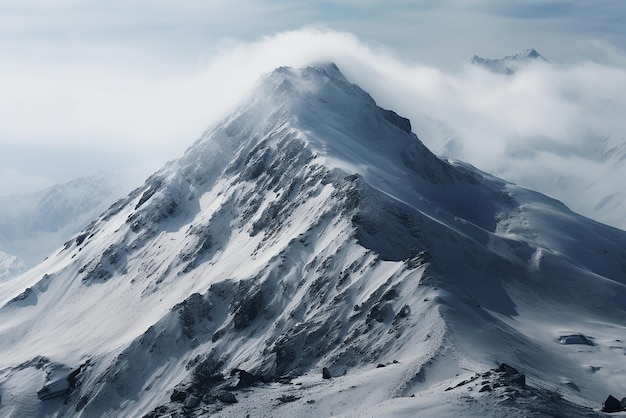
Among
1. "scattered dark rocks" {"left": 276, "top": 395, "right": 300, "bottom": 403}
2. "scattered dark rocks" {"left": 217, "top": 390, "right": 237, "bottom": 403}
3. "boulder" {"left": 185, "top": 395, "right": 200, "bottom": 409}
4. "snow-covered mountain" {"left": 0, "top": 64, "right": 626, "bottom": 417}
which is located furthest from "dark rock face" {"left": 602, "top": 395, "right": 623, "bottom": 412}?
"boulder" {"left": 185, "top": 395, "right": 200, "bottom": 409}

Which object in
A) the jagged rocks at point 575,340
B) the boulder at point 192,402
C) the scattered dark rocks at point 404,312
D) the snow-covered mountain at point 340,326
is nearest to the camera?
the boulder at point 192,402

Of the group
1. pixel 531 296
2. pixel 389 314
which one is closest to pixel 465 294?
pixel 389 314

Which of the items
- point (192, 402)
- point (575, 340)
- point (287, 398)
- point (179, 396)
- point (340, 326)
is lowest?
point (575, 340)

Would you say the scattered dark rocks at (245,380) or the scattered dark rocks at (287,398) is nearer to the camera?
the scattered dark rocks at (287,398)

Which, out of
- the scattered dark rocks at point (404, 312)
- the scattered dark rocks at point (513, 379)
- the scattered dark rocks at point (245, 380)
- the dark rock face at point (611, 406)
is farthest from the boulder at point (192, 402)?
the dark rock face at point (611, 406)

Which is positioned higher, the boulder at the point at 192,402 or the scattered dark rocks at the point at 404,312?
the scattered dark rocks at the point at 404,312

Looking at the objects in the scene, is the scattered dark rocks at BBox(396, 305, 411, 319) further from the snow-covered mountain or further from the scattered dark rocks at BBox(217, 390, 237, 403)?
the scattered dark rocks at BBox(217, 390, 237, 403)

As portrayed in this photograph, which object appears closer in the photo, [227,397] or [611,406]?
A: [611,406]

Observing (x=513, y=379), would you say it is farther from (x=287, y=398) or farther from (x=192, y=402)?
(x=192, y=402)

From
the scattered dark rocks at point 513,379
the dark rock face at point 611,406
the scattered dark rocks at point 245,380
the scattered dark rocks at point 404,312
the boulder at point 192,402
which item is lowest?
the dark rock face at point 611,406

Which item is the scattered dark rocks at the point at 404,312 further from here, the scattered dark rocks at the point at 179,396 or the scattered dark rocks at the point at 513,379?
the scattered dark rocks at the point at 513,379

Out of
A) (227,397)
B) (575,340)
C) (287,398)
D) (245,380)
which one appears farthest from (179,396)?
(575,340)

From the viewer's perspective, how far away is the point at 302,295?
520 ft

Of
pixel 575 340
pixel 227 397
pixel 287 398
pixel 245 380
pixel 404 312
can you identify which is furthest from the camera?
pixel 575 340
